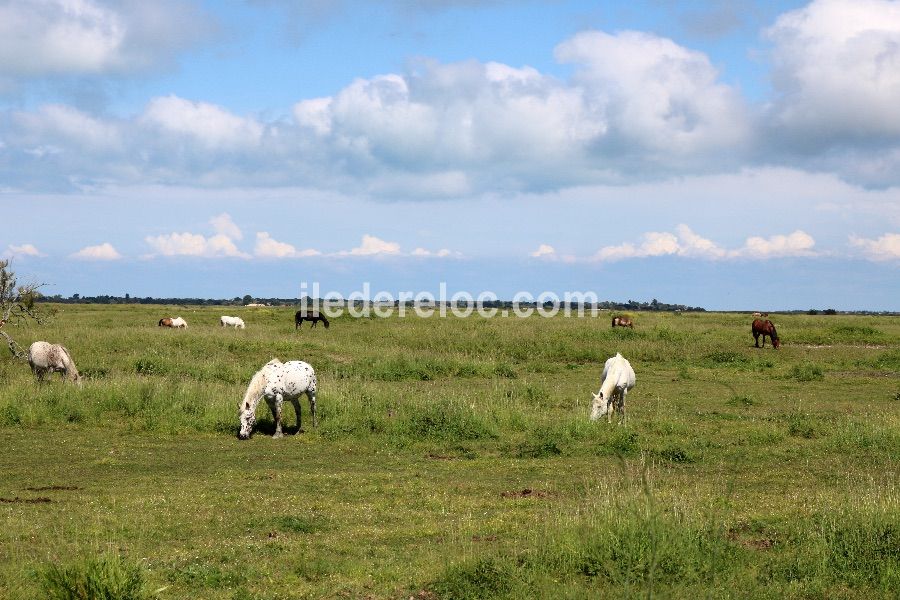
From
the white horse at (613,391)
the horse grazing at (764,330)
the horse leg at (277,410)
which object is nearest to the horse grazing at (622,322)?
the horse grazing at (764,330)

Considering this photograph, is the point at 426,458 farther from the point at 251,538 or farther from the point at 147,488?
the point at 251,538

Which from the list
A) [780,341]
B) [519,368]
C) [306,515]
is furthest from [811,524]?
[780,341]

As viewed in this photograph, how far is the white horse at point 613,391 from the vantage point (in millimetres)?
19094

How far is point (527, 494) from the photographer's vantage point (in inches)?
505

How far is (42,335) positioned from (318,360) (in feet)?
38.7

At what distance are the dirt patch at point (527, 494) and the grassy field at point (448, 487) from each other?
0.07m

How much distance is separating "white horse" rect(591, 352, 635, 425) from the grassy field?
454 mm

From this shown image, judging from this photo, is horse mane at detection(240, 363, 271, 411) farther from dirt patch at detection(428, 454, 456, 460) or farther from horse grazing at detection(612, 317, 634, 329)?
horse grazing at detection(612, 317, 634, 329)

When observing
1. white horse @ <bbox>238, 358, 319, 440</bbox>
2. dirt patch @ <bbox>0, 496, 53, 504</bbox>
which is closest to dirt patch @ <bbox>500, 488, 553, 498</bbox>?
dirt patch @ <bbox>0, 496, 53, 504</bbox>

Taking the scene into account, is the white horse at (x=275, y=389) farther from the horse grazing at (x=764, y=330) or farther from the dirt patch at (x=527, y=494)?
the horse grazing at (x=764, y=330)

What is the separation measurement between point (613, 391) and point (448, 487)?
7.42 metres

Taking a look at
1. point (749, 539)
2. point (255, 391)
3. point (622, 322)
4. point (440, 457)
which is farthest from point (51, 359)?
point (622, 322)

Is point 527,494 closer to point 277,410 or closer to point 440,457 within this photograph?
point 440,457

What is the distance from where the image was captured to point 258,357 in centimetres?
3238
